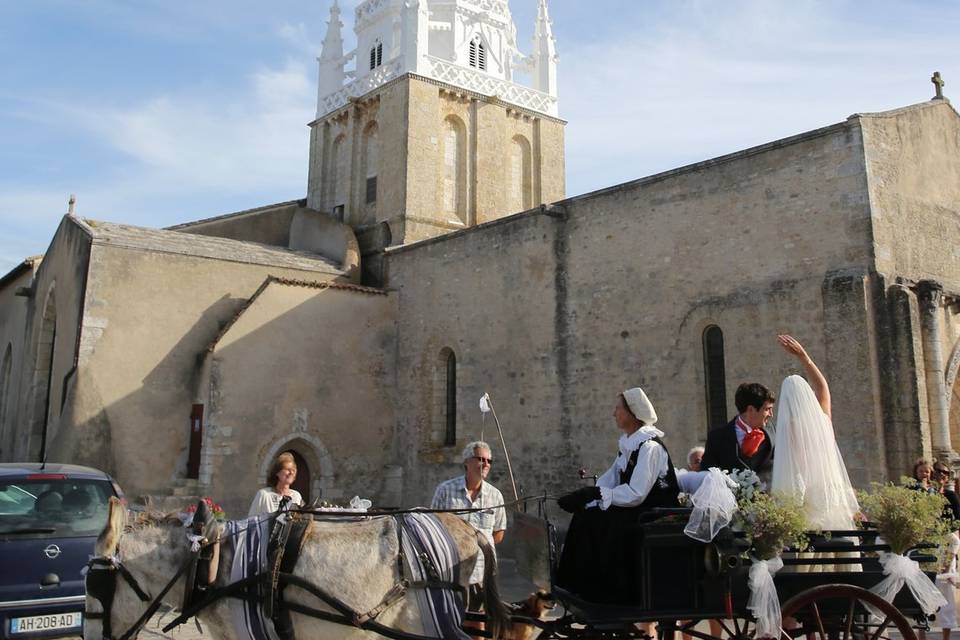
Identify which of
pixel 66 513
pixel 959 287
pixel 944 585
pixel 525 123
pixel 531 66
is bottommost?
pixel 944 585

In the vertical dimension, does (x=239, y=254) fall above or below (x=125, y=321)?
above

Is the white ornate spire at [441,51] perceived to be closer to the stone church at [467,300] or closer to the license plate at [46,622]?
the stone church at [467,300]

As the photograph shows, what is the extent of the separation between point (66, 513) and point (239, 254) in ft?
45.2

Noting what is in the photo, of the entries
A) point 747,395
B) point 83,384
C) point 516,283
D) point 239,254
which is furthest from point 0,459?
point 747,395

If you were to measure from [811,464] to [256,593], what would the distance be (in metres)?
3.41

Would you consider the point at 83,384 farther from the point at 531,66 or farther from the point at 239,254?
the point at 531,66

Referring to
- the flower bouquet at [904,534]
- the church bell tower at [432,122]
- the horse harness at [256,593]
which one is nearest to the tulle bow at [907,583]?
the flower bouquet at [904,534]

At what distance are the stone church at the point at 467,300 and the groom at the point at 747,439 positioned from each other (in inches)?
266

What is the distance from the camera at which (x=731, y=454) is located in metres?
5.44

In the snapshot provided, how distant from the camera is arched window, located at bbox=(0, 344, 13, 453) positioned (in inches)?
884

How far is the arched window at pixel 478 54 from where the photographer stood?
1020 inches

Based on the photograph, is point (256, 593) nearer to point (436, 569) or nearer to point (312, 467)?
point (436, 569)

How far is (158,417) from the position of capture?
57.5 feet

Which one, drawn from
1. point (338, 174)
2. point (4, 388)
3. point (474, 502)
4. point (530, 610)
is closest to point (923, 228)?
point (474, 502)
